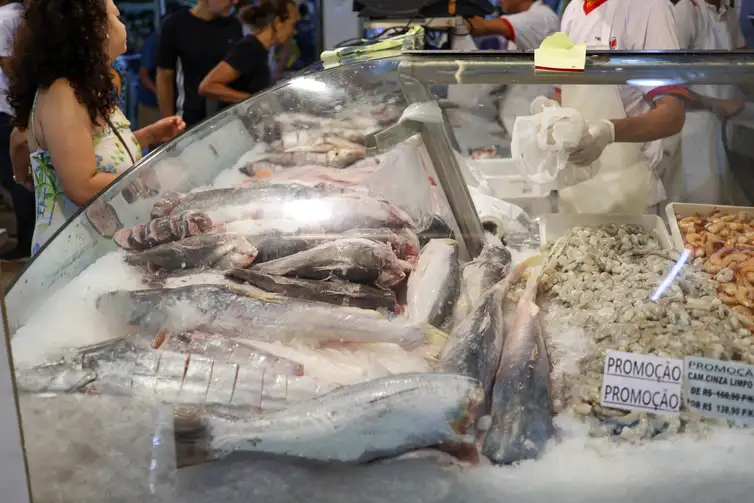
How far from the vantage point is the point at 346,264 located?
166cm

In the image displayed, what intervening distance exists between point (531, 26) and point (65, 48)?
11.1ft

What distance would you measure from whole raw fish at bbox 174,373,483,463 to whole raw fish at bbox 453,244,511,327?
337mm

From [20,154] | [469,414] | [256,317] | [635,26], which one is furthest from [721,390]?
[20,154]

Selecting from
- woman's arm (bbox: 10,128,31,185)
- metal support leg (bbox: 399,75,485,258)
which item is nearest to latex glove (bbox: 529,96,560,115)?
metal support leg (bbox: 399,75,485,258)

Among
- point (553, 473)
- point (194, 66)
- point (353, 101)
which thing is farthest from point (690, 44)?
point (194, 66)

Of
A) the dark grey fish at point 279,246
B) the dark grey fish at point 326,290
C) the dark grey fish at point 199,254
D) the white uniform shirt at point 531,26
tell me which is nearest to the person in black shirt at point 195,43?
the white uniform shirt at point 531,26

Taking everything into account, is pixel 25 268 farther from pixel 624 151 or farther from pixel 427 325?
pixel 624 151

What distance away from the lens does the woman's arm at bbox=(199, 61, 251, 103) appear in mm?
4723

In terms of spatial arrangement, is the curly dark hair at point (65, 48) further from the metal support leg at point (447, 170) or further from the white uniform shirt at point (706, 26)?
the white uniform shirt at point (706, 26)

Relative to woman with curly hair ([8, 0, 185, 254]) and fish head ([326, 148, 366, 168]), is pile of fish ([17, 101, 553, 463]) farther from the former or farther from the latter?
woman with curly hair ([8, 0, 185, 254])

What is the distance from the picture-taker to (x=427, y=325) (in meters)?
1.52

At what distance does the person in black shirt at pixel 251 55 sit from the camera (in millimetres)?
4734

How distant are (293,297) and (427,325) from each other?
32 cm

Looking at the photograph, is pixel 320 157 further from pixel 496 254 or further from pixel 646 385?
pixel 646 385
